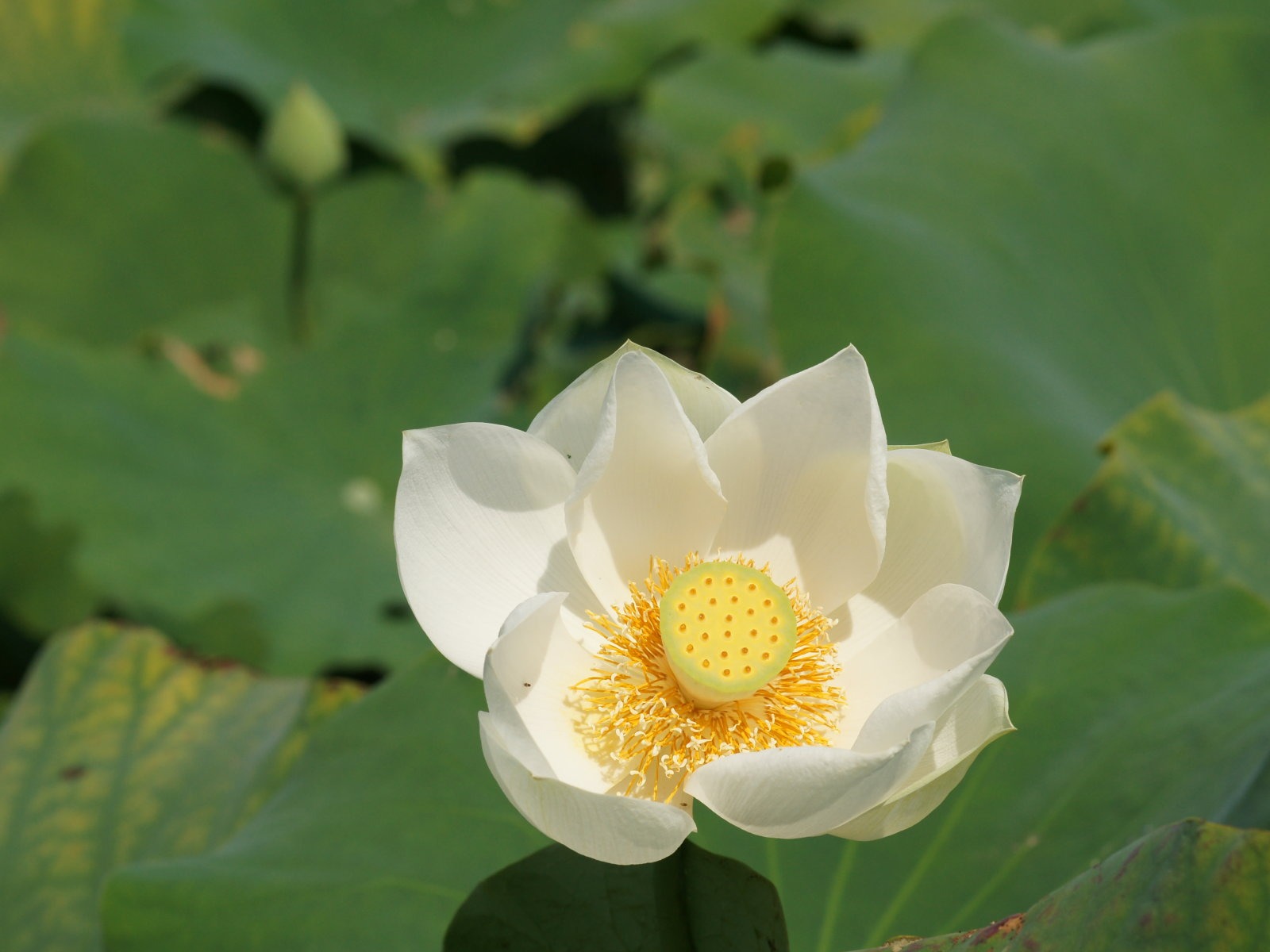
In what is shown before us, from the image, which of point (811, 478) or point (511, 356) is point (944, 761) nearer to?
point (811, 478)

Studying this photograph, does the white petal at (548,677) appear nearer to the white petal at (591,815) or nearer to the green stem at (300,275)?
the white petal at (591,815)

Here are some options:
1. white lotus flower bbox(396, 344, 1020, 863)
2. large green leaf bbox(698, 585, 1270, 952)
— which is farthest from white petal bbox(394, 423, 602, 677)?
large green leaf bbox(698, 585, 1270, 952)

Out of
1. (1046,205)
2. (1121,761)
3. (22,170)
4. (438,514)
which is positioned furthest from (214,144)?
(1121,761)

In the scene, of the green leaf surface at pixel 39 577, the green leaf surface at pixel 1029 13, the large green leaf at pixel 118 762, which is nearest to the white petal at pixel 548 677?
the large green leaf at pixel 118 762

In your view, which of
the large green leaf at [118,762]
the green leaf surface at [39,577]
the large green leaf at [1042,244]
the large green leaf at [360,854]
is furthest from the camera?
the green leaf surface at [39,577]

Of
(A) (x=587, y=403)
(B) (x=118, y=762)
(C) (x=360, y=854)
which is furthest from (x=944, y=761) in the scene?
(B) (x=118, y=762)
